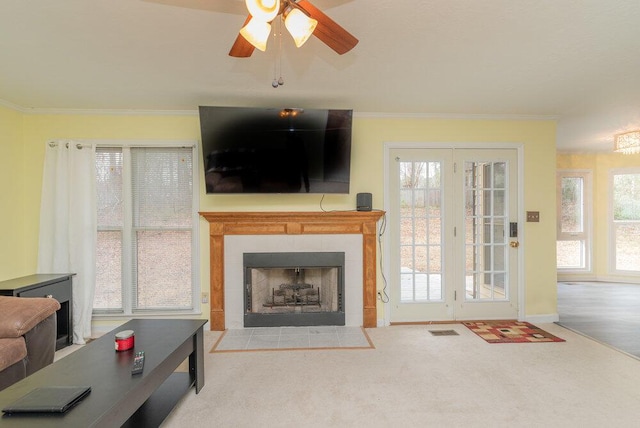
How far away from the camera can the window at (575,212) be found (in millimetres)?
6121

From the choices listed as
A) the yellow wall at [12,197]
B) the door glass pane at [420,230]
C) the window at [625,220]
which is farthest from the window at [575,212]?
the yellow wall at [12,197]

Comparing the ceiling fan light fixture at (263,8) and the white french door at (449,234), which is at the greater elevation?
the ceiling fan light fixture at (263,8)

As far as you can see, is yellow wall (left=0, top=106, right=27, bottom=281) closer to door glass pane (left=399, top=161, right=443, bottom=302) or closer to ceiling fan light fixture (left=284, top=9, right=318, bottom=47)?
ceiling fan light fixture (left=284, top=9, right=318, bottom=47)

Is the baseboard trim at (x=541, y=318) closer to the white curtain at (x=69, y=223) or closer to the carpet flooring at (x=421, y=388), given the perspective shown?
the carpet flooring at (x=421, y=388)

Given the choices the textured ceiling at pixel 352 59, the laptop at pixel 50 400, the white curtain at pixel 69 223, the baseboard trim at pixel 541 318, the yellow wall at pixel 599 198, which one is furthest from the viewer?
the yellow wall at pixel 599 198

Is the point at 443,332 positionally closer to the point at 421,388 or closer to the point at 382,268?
the point at 382,268

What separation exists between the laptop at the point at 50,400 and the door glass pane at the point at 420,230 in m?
3.11

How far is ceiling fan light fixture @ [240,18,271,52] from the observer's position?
4.64ft

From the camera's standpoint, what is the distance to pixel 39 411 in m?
1.31

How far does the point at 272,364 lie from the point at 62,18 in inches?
110

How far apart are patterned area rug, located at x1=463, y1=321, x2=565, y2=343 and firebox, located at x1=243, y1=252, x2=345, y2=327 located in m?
1.50

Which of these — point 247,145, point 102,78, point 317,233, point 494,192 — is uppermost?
point 102,78

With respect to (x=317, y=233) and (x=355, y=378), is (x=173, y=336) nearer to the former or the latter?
(x=355, y=378)

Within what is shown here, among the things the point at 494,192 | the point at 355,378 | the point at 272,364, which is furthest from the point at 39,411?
the point at 494,192
